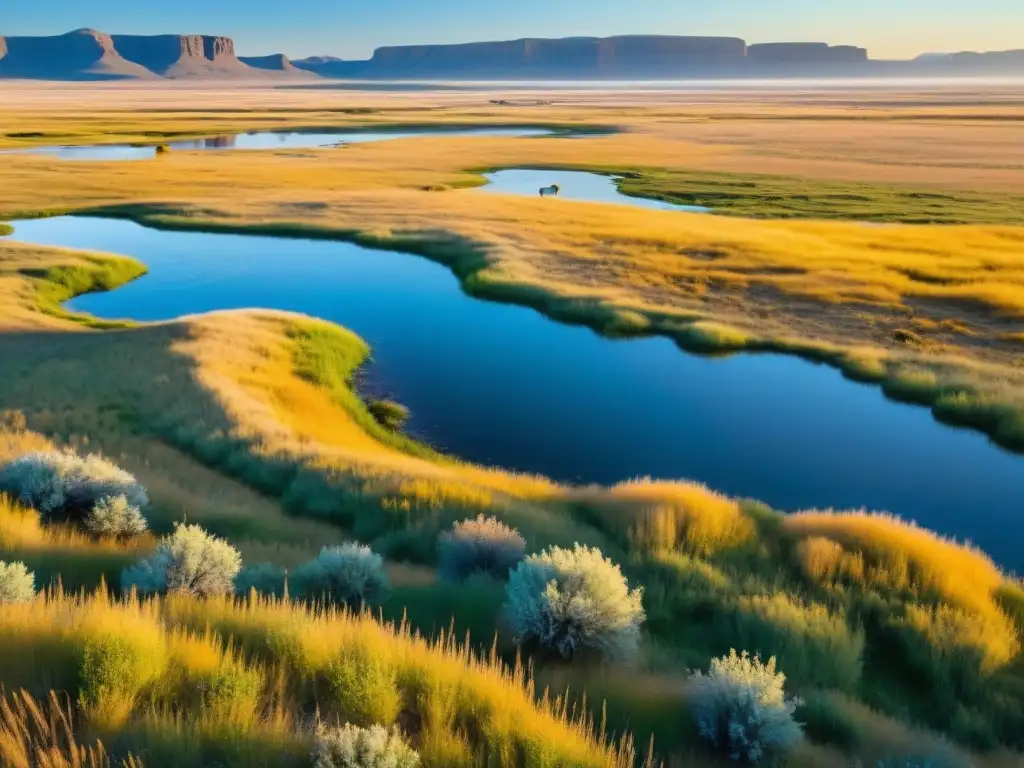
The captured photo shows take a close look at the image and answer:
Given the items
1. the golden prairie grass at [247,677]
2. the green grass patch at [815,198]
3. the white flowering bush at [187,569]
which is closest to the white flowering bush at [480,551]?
the white flowering bush at [187,569]

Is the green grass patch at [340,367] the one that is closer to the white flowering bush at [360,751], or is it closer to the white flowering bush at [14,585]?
the white flowering bush at [14,585]

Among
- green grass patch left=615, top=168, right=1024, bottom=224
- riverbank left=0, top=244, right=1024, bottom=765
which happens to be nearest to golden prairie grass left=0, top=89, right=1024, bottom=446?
green grass patch left=615, top=168, right=1024, bottom=224

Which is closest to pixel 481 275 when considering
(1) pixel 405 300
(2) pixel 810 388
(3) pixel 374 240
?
(1) pixel 405 300

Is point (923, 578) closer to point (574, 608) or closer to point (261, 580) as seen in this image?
point (574, 608)

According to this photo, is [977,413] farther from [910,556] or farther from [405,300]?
[405,300]

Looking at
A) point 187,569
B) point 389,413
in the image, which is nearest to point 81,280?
point 389,413
